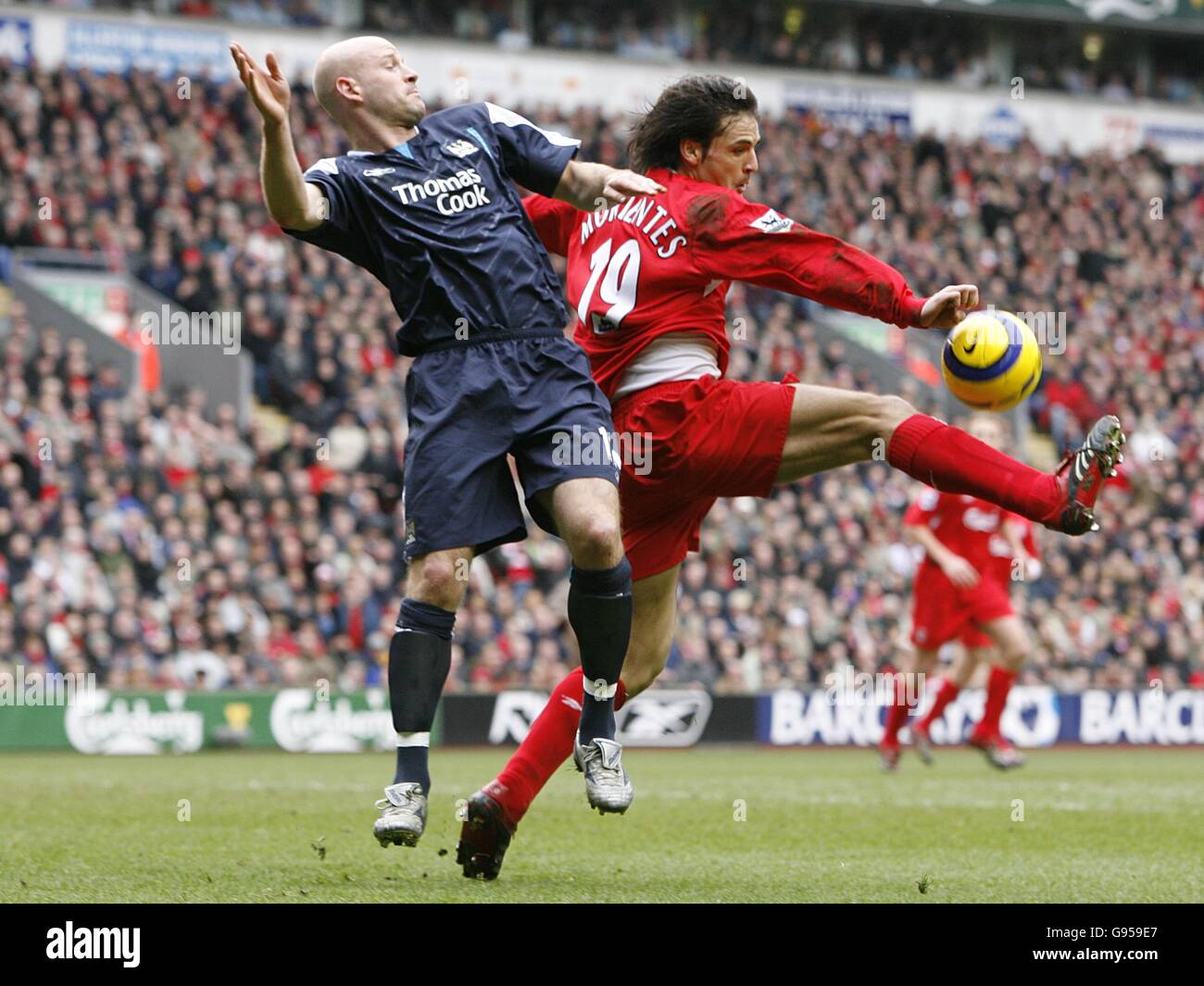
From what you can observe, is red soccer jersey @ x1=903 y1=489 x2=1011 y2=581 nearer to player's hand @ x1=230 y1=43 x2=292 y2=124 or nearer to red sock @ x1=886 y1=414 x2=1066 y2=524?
red sock @ x1=886 y1=414 x2=1066 y2=524

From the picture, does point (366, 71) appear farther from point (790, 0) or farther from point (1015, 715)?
point (790, 0)

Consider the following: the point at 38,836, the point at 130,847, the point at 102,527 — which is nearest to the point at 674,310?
the point at 130,847

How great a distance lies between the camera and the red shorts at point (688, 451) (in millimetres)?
6090

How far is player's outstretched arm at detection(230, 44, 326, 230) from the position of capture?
5.53 m

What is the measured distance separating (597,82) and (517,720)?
613 inches

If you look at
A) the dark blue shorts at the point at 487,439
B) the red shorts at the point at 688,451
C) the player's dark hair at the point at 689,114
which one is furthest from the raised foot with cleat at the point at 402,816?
the player's dark hair at the point at 689,114

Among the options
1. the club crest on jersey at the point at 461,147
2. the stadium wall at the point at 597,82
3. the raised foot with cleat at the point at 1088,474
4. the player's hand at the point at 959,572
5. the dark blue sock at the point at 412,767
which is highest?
the stadium wall at the point at 597,82

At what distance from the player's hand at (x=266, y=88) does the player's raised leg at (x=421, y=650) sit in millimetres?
1439

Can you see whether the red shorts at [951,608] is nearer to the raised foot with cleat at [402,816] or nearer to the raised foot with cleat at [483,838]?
the raised foot with cleat at [483,838]

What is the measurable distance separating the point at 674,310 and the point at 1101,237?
2442cm

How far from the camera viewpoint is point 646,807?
31.3ft

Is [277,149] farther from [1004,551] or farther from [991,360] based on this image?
[1004,551]

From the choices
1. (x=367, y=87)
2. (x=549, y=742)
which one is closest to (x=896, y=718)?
(x=549, y=742)

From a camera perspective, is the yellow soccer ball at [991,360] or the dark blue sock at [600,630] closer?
the dark blue sock at [600,630]
